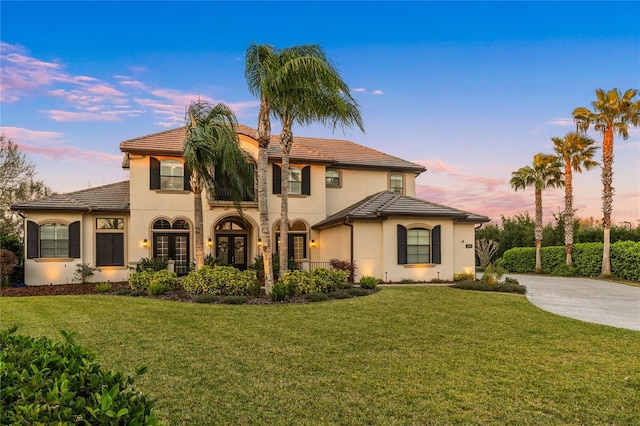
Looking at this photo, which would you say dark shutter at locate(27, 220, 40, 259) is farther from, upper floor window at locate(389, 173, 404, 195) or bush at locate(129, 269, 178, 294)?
upper floor window at locate(389, 173, 404, 195)

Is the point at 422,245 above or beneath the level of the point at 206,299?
above

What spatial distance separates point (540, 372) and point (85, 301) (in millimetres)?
11840

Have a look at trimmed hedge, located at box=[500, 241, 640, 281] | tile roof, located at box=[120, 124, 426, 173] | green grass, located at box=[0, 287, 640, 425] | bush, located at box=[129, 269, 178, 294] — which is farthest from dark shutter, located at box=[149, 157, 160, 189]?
trimmed hedge, located at box=[500, 241, 640, 281]

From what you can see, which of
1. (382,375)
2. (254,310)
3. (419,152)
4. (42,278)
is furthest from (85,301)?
(419,152)

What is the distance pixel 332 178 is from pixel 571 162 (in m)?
16.4

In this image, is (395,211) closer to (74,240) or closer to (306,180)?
(306,180)

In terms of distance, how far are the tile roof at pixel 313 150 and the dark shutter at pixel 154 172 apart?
369 mm

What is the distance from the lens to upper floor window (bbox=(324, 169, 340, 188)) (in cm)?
2135

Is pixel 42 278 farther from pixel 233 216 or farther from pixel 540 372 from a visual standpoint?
pixel 540 372

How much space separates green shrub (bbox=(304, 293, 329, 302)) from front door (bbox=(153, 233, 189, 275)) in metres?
8.25

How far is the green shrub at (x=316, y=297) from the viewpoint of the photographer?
40.3 ft

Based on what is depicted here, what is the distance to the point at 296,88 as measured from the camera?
12914 mm

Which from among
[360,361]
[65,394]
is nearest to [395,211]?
[360,361]

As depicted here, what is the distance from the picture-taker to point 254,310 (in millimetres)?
10719
